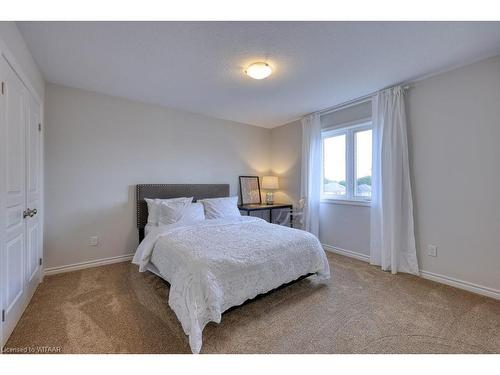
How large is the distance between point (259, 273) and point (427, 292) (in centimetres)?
185

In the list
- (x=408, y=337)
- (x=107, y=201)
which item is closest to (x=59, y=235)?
(x=107, y=201)

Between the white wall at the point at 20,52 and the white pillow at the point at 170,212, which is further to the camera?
the white pillow at the point at 170,212

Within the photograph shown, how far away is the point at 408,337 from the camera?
1.64 metres

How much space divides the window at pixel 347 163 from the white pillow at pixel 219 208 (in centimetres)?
162

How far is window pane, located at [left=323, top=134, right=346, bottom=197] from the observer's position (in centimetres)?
368

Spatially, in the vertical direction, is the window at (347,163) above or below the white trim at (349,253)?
above

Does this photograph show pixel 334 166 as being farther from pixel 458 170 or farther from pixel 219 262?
pixel 219 262

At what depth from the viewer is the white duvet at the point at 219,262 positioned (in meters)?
1.62

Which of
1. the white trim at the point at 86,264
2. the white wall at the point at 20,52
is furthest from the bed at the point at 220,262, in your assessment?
the white wall at the point at 20,52

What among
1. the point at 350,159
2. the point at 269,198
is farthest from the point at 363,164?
the point at 269,198

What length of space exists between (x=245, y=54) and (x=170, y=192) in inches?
91.9

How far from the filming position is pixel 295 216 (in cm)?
432

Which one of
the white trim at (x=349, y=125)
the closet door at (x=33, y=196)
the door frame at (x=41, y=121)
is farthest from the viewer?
the white trim at (x=349, y=125)

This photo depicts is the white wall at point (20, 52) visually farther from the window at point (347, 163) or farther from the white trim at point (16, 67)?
the window at point (347, 163)
